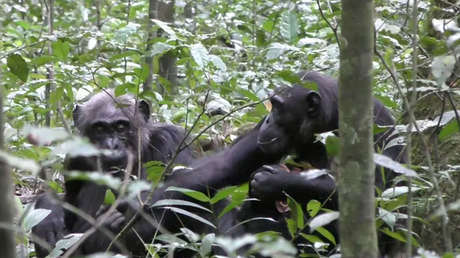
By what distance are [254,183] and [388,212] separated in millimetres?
2089

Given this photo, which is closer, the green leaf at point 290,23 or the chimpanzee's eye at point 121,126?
the green leaf at point 290,23

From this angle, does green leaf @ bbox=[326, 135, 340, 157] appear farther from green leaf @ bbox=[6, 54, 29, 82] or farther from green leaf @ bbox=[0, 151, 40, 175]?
green leaf @ bbox=[6, 54, 29, 82]

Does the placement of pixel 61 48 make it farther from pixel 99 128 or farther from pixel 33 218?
pixel 99 128

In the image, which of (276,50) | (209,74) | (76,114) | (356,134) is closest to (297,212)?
(356,134)

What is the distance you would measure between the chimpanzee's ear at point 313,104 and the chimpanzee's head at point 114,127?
4.35ft

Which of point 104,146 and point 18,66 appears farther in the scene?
point 104,146

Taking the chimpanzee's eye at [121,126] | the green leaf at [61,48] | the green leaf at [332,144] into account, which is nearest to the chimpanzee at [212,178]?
the chimpanzee's eye at [121,126]

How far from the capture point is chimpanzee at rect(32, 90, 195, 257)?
582cm

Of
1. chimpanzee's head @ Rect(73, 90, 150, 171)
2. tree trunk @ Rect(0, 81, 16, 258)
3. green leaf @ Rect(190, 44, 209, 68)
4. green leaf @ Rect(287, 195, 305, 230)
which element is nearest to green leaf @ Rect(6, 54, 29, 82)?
green leaf @ Rect(190, 44, 209, 68)

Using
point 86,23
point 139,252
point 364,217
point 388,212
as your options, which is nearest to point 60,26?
point 86,23

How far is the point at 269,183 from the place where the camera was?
5.37 m

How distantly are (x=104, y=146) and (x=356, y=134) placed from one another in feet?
11.6

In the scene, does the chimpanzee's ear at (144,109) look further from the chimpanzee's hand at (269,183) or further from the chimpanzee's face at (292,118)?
the chimpanzee's hand at (269,183)

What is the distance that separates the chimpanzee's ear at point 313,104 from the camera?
562cm
